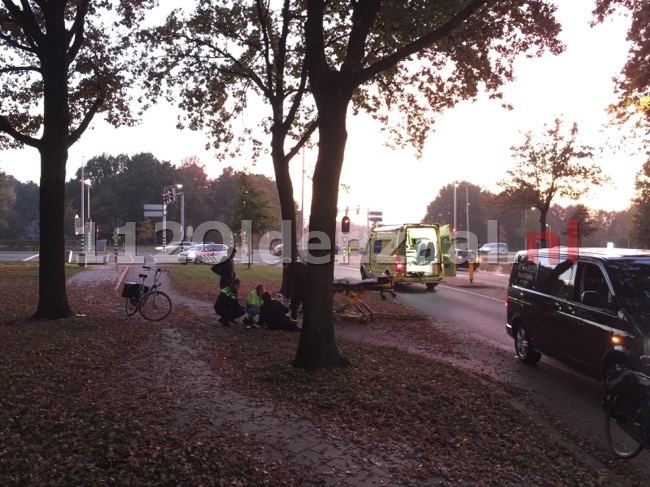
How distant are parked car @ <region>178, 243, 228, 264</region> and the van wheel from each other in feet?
111

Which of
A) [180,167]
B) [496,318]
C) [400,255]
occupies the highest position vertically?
[180,167]

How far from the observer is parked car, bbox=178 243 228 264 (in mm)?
42506

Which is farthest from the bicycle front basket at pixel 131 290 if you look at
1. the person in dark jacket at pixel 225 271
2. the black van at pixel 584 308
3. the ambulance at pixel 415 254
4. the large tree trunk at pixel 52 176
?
the ambulance at pixel 415 254

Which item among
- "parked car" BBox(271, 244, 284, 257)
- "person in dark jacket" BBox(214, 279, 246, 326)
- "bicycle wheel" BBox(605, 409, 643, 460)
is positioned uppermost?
"parked car" BBox(271, 244, 284, 257)

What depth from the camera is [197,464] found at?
432 cm

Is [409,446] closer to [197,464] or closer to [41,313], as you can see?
[197,464]

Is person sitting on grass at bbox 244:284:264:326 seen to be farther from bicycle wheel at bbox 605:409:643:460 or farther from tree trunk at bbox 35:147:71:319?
bicycle wheel at bbox 605:409:643:460

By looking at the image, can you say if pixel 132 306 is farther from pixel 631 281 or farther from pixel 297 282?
pixel 631 281

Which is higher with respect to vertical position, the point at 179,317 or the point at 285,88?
the point at 285,88

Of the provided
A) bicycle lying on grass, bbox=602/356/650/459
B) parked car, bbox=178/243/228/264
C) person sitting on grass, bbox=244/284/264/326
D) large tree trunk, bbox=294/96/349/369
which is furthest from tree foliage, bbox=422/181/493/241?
bicycle lying on grass, bbox=602/356/650/459

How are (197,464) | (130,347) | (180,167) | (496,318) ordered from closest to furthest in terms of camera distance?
(197,464), (130,347), (496,318), (180,167)

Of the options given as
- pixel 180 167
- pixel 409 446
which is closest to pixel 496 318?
pixel 409 446

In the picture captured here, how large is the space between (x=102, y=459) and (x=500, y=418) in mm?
3828

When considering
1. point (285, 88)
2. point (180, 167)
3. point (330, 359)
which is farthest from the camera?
point (180, 167)
